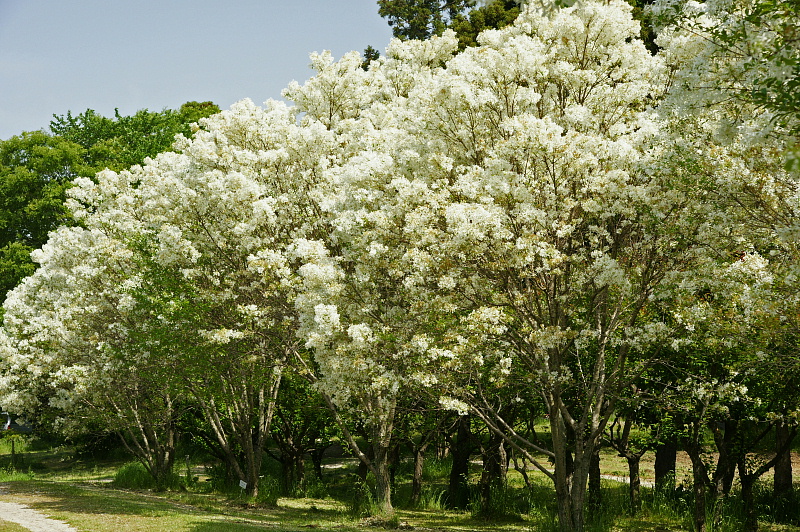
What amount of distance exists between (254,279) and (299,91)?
21.8 ft

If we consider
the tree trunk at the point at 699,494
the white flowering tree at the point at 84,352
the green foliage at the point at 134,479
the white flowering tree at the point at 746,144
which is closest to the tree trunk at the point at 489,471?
the tree trunk at the point at 699,494

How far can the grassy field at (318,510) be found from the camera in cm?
1625

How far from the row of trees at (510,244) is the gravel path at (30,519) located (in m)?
4.64

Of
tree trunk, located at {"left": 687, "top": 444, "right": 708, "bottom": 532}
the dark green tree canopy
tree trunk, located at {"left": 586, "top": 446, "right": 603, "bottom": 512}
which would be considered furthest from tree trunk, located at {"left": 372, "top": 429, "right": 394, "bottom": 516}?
the dark green tree canopy

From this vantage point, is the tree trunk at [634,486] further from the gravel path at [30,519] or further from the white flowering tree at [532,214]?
the gravel path at [30,519]

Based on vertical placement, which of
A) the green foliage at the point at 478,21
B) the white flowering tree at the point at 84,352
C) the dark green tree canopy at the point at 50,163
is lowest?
the white flowering tree at the point at 84,352

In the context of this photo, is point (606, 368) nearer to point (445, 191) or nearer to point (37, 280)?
point (445, 191)

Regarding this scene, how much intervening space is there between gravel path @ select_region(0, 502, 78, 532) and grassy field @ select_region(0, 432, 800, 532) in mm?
306

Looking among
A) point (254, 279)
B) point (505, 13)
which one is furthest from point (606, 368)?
point (505, 13)

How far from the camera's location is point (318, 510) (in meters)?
20.5

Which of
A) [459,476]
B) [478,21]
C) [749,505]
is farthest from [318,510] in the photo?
[478,21]

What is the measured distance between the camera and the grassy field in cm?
1625

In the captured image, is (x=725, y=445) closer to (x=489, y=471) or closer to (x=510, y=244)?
(x=489, y=471)

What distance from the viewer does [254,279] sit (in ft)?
55.4
